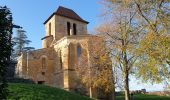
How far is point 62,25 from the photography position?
182ft

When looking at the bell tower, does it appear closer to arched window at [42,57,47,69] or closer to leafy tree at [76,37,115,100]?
arched window at [42,57,47,69]

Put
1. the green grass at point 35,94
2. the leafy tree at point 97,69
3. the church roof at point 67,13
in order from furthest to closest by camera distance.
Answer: the church roof at point 67,13 → the leafy tree at point 97,69 → the green grass at point 35,94

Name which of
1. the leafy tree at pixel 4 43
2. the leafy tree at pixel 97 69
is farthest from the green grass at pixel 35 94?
the leafy tree at pixel 4 43

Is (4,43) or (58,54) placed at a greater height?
(58,54)

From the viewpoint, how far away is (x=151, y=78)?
724 inches

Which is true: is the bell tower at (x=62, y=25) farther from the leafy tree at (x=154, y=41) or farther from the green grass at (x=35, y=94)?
the leafy tree at (x=154, y=41)

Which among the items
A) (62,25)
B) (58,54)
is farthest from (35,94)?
(62,25)

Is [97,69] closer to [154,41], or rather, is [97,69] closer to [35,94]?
[35,94]

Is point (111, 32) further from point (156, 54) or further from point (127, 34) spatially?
point (156, 54)

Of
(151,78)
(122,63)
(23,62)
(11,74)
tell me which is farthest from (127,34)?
(23,62)

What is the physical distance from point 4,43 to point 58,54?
38477 mm

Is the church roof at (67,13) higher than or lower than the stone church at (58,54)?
higher

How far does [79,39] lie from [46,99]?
19999 millimetres

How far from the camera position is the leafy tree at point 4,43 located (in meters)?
10.1
